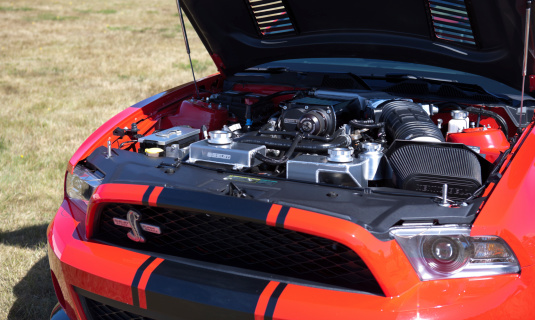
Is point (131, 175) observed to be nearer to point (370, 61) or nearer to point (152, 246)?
point (152, 246)

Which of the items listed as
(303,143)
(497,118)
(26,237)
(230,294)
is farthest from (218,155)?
(26,237)

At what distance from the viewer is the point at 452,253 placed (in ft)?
5.38

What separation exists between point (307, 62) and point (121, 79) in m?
5.48

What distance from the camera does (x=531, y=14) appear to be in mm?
2080

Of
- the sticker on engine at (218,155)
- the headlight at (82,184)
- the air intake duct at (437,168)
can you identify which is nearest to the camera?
the air intake duct at (437,168)

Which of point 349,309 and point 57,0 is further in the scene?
point 57,0

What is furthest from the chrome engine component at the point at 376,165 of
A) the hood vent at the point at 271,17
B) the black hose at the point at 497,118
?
the hood vent at the point at 271,17

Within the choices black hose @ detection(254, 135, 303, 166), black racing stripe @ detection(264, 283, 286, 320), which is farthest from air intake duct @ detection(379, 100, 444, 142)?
black racing stripe @ detection(264, 283, 286, 320)

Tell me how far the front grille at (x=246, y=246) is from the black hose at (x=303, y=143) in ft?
1.75

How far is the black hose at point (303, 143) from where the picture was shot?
2.23 meters

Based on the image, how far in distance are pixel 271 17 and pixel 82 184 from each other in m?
1.44

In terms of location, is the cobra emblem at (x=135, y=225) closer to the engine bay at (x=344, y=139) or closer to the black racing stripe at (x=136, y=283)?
the black racing stripe at (x=136, y=283)

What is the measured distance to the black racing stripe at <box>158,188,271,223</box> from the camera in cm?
169

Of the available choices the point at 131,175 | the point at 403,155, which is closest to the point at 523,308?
the point at 403,155
